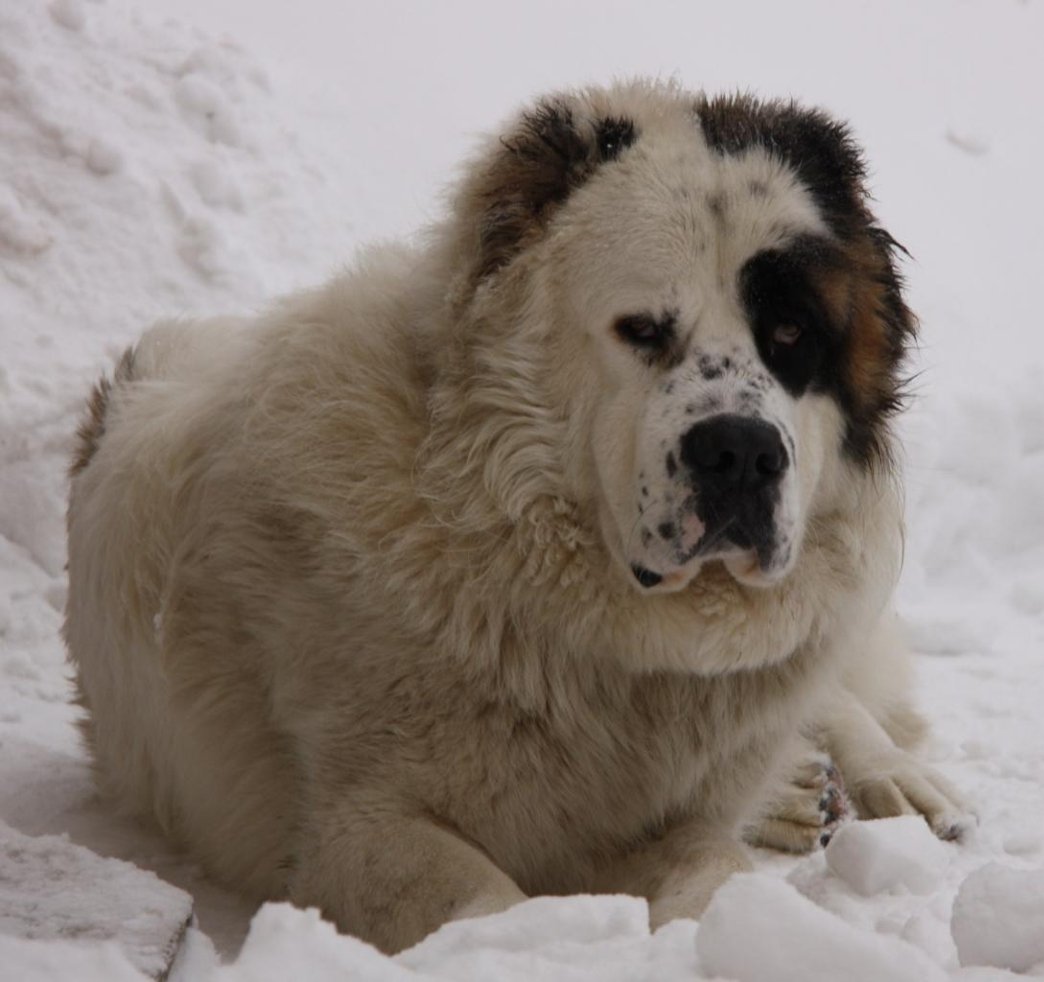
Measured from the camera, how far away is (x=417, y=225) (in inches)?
201

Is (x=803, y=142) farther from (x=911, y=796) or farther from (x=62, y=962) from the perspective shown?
(x=62, y=962)

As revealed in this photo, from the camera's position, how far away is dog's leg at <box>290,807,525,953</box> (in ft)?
9.07

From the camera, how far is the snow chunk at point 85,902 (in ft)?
6.23

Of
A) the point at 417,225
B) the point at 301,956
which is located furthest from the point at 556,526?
the point at 417,225

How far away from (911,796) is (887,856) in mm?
1221

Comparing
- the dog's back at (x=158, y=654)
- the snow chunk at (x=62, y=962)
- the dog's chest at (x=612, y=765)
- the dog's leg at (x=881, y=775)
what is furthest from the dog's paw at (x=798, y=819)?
the snow chunk at (x=62, y=962)

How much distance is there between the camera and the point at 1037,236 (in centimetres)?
854

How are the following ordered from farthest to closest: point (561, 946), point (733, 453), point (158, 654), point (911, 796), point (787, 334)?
point (911, 796) → point (158, 654) → point (787, 334) → point (733, 453) → point (561, 946)

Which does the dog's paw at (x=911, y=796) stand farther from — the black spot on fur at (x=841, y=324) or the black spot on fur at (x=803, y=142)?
the black spot on fur at (x=803, y=142)

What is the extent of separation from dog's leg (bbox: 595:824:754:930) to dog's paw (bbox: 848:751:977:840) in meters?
0.76

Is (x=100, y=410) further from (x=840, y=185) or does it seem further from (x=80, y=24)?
(x=80, y=24)

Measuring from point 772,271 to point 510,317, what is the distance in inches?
19.0

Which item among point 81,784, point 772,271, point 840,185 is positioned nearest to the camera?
point 772,271

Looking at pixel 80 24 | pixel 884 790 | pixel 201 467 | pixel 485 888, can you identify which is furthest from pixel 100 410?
pixel 80 24
